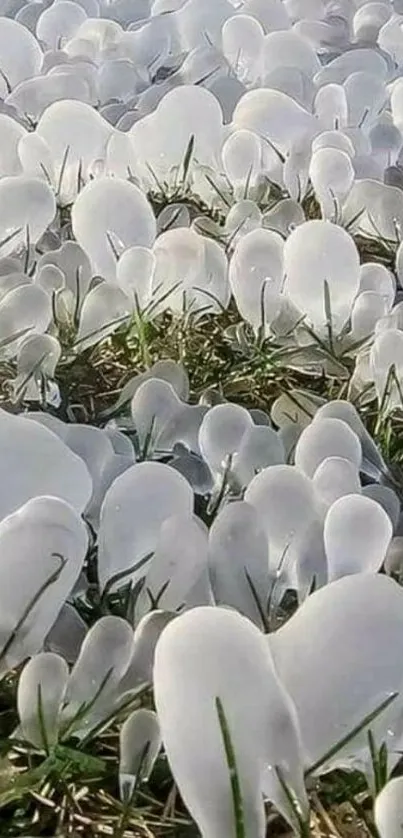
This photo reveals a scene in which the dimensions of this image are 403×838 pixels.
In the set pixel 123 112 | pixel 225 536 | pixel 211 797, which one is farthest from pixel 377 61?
pixel 211 797

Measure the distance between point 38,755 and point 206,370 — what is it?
0.28 meters

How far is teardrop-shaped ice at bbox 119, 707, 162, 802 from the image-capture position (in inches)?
14.1

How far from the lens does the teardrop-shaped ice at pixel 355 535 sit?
414 mm

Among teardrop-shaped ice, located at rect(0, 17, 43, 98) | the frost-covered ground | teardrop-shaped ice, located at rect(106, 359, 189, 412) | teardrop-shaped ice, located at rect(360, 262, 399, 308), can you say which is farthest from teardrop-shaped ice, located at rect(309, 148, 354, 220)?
teardrop-shaped ice, located at rect(0, 17, 43, 98)

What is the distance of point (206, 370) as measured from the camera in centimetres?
62

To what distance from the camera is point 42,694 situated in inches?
14.6

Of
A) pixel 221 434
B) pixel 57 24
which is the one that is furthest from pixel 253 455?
pixel 57 24

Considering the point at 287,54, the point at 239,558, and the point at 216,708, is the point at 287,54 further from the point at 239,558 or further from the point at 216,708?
the point at 216,708

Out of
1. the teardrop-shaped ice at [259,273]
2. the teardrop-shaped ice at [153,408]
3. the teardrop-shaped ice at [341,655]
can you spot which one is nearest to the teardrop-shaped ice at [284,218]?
the teardrop-shaped ice at [259,273]

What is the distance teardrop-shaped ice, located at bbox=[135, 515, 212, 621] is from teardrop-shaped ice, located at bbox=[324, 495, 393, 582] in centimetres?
4

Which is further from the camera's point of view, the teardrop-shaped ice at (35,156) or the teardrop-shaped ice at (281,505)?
the teardrop-shaped ice at (35,156)

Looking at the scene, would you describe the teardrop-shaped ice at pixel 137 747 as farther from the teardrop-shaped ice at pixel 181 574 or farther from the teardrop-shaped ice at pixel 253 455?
the teardrop-shaped ice at pixel 253 455

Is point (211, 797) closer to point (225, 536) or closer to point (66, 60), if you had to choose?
point (225, 536)

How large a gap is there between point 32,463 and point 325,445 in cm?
12
